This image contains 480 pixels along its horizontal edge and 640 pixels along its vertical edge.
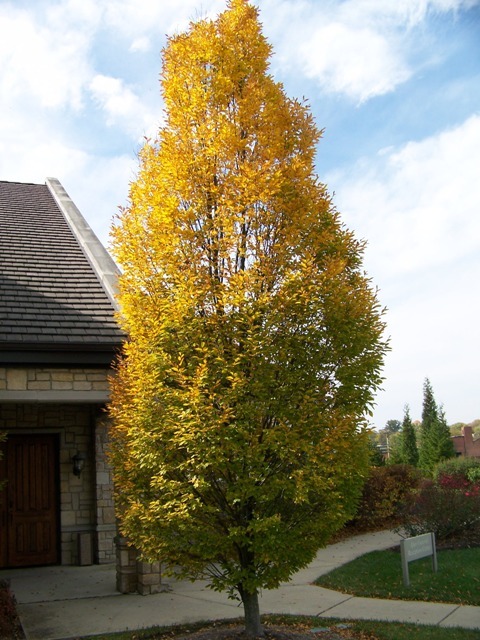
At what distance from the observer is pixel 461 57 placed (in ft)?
13.3

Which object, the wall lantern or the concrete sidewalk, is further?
the wall lantern

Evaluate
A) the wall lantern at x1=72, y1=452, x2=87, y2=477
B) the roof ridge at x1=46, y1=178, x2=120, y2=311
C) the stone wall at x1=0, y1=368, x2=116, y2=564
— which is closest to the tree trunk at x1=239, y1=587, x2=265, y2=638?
the roof ridge at x1=46, y1=178, x2=120, y2=311

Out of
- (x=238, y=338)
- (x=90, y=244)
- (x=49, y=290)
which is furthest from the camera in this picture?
(x=90, y=244)

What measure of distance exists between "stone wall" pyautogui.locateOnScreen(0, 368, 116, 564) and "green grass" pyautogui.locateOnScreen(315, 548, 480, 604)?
4.05m

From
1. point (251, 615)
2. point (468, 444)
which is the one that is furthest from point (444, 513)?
point (468, 444)

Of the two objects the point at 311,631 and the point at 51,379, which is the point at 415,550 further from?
the point at 51,379

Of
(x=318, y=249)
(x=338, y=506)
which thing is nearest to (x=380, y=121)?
(x=318, y=249)

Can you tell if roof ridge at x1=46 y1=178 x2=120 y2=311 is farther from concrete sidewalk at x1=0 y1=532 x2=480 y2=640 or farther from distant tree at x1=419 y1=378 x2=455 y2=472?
distant tree at x1=419 y1=378 x2=455 y2=472

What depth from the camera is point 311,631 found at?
703 centimetres

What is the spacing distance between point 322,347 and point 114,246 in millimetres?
2579

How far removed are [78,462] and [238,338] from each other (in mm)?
6609

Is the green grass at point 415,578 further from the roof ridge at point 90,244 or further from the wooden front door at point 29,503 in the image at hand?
the roof ridge at point 90,244

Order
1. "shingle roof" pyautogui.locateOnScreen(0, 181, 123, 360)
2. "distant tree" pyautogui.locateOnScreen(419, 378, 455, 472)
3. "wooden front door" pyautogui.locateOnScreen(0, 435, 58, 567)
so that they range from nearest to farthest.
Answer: "shingle roof" pyautogui.locateOnScreen(0, 181, 123, 360) < "wooden front door" pyautogui.locateOnScreen(0, 435, 58, 567) < "distant tree" pyautogui.locateOnScreen(419, 378, 455, 472)

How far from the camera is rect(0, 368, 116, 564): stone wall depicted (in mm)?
11977
